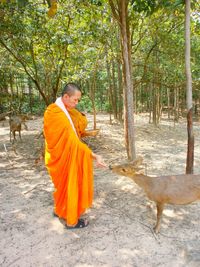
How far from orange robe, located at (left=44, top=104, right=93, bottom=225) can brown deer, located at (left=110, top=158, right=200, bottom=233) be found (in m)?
0.43

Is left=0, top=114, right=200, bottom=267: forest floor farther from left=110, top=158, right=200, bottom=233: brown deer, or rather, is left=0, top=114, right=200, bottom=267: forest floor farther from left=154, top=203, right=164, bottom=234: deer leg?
left=110, top=158, right=200, bottom=233: brown deer

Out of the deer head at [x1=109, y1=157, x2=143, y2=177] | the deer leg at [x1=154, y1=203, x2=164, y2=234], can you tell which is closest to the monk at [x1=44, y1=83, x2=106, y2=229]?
the deer head at [x1=109, y1=157, x2=143, y2=177]

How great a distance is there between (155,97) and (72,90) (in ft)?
31.7

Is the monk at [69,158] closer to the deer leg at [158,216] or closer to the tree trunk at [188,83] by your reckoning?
the deer leg at [158,216]

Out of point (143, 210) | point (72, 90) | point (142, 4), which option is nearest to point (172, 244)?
point (143, 210)

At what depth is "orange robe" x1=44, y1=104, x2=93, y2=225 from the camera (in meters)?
3.55

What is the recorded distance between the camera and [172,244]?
3.34 metres

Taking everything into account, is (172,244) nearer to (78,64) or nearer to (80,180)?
(80,180)

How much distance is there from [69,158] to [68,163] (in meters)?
0.07

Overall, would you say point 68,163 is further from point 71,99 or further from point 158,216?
point 158,216

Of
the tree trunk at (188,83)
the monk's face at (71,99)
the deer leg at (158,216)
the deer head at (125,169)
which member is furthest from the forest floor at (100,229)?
the monk's face at (71,99)

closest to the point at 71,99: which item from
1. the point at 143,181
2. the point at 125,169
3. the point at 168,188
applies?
the point at 125,169

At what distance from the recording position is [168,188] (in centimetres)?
348

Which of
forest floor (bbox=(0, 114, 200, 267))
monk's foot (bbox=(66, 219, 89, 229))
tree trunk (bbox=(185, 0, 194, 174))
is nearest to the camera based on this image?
forest floor (bbox=(0, 114, 200, 267))
